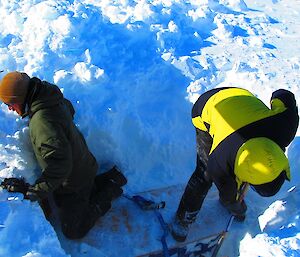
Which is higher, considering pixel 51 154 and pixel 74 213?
pixel 51 154

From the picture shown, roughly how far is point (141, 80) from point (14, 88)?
7.17 ft

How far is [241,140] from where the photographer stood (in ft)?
11.1

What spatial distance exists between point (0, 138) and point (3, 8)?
245cm

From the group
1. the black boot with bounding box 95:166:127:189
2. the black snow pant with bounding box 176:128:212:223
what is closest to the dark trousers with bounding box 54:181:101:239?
the black boot with bounding box 95:166:127:189

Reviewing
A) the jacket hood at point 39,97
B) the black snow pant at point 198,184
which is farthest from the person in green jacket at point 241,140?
the jacket hood at point 39,97

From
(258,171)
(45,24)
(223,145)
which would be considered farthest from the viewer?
(45,24)

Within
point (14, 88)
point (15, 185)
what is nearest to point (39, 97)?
point (14, 88)

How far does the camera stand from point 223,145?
349 centimetres

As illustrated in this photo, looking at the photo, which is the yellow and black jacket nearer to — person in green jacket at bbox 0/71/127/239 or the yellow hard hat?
the yellow hard hat

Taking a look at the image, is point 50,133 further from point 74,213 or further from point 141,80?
point 141,80

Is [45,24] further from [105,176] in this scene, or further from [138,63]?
[105,176]

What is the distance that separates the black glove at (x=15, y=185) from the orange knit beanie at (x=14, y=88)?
70 centimetres

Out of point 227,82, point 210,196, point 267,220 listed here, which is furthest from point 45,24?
point 267,220

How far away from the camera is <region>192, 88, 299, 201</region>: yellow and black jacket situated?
134 inches
